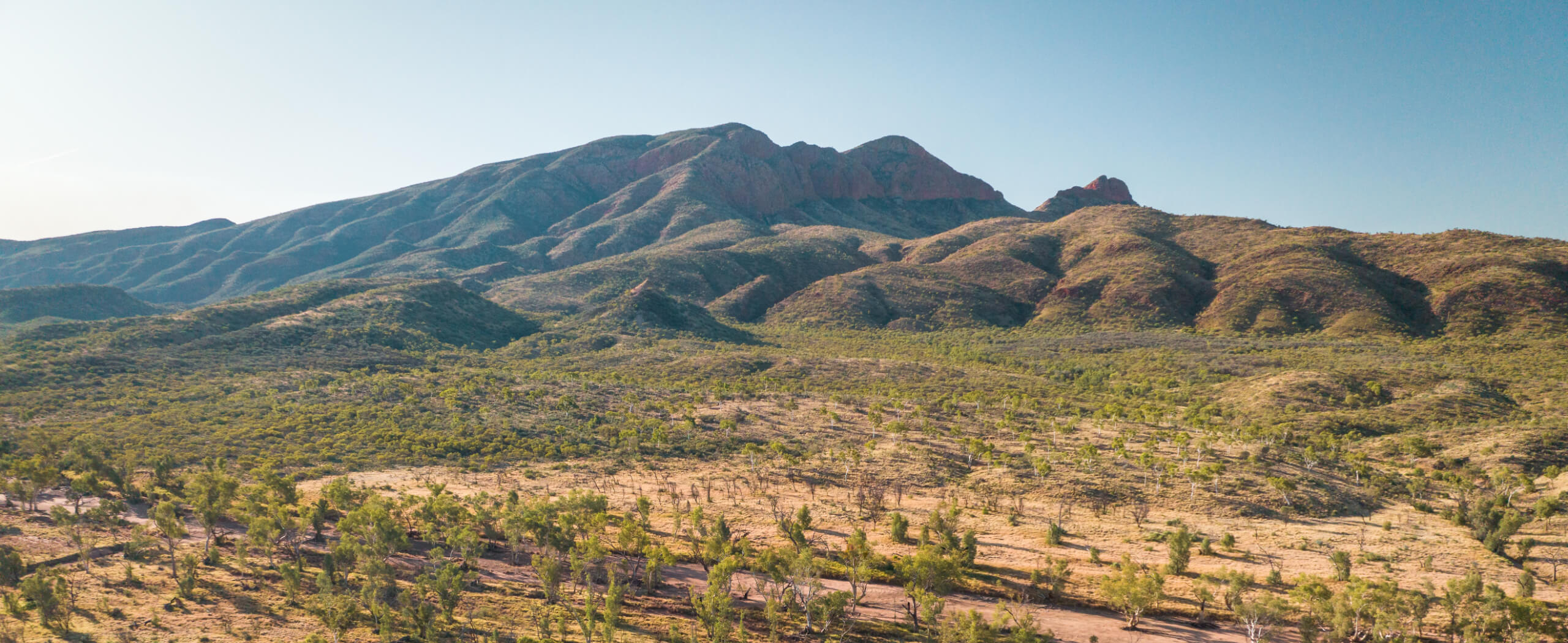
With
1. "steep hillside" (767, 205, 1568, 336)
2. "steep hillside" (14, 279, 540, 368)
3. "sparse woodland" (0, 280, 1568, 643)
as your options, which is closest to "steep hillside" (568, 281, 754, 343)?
"steep hillside" (14, 279, 540, 368)

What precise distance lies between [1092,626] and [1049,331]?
333 feet

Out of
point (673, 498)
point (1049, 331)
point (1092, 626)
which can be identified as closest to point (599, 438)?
point (673, 498)

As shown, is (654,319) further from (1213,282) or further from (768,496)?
(1213,282)

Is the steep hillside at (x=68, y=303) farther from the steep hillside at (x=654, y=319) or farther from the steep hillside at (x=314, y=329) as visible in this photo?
the steep hillside at (x=654, y=319)

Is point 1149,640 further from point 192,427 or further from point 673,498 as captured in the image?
point 192,427

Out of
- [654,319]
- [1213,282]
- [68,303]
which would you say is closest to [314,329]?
[654,319]

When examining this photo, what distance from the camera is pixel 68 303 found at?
421 feet

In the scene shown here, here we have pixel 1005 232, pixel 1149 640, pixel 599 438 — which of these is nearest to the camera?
pixel 1149 640

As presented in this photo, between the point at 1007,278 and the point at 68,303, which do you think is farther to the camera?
the point at 1007,278

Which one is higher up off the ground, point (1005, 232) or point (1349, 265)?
point (1005, 232)

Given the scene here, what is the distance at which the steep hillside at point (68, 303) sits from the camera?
11888 cm

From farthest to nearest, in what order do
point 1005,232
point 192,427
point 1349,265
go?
point 1005,232 < point 1349,265 < point 192,427

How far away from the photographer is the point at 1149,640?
2956 centimetres

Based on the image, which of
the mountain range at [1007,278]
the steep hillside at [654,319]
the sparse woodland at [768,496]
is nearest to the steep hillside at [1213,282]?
the mountain range at [1007,278]
